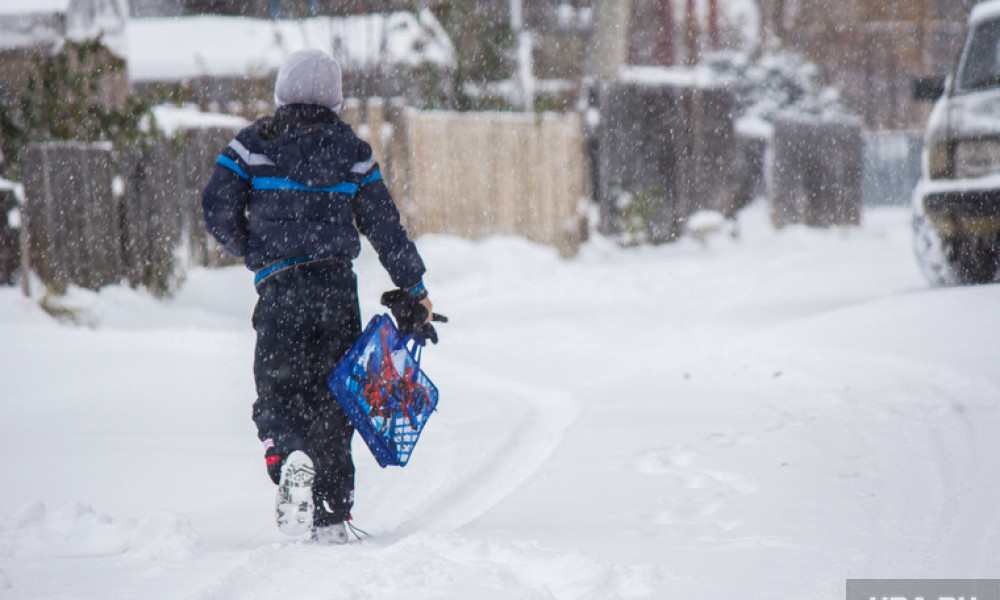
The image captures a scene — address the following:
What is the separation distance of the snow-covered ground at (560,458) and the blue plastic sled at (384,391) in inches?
12.0

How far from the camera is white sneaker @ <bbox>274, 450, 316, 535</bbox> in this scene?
3107mm

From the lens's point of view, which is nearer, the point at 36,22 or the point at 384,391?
the point at 384,391

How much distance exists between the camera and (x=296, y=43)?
844 inches

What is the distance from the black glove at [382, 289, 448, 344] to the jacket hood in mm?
403

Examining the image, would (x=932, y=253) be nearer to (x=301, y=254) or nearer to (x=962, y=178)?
(x=962, y=178)

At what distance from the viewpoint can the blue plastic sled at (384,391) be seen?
3244mm

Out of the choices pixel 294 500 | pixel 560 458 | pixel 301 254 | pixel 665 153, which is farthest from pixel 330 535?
pixel 665 153

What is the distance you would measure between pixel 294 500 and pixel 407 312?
0.68 metres

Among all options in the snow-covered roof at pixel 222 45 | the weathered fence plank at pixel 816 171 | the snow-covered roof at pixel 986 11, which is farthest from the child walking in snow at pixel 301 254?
the weathered fence plank at pixel 816 171

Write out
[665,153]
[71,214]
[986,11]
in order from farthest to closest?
1. [665,153]
2. [71,214]
3. [986,11]

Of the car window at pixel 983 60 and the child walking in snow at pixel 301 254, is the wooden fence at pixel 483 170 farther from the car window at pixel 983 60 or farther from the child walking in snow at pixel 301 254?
the child walking in snow at pixel 301 254

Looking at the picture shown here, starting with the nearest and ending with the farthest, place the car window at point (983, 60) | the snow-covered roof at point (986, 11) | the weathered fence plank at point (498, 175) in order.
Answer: the car window at point (983, 60)
the snow-covered roof at point (986, 11)
the weathered fence plank at point (498, 175)

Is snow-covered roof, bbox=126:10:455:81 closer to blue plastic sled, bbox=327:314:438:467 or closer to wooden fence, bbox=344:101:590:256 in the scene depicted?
wooden fence, bbox=344:101:590:256

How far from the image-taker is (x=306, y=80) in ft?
11.0
